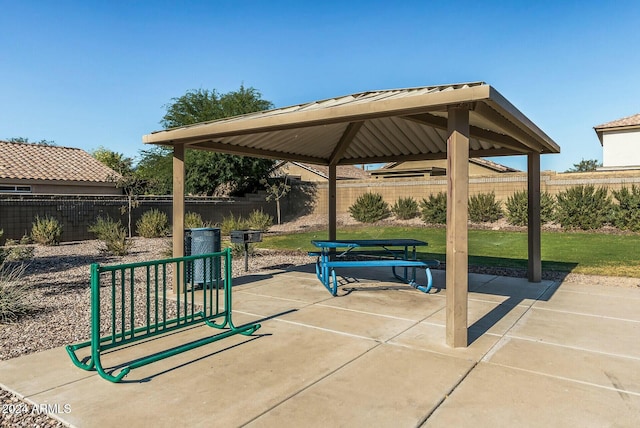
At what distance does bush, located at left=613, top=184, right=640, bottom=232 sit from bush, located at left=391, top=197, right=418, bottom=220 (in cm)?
935

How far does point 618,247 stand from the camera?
14719 millimetres

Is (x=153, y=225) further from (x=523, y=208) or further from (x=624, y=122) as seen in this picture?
(x=624, y=122)

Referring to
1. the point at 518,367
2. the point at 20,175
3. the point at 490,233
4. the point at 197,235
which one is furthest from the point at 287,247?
the point at 20,175

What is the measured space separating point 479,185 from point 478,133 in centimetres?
1736

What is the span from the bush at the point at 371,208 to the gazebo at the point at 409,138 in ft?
45.4

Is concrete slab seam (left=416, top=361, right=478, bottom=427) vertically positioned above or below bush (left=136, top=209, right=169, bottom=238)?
below

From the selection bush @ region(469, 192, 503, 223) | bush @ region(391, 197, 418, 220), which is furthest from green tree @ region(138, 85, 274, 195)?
bush @ region(469, 192, 503, 223)

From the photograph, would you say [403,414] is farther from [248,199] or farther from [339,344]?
[248,199]

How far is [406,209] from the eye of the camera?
81.2 feet

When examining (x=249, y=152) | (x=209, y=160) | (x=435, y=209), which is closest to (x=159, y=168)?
(x=209, y=160)

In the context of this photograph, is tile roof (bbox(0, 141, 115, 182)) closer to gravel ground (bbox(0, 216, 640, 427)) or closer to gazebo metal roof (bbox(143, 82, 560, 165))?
gravel ground (bbox(0, 216, 640, 427))

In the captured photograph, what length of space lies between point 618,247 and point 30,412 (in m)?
16.6

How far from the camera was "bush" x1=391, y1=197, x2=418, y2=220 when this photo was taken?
81.0ft

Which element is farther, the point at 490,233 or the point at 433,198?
the point at 433,198
